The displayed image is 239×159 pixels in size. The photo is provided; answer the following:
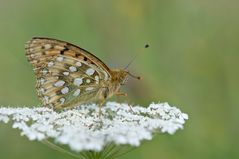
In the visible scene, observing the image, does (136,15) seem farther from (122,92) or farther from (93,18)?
(122,92)

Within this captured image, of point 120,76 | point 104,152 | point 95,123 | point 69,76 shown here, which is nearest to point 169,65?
point 120,76

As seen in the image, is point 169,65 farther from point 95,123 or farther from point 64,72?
point 95,123

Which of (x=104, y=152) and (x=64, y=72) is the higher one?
(x=64, y=72)

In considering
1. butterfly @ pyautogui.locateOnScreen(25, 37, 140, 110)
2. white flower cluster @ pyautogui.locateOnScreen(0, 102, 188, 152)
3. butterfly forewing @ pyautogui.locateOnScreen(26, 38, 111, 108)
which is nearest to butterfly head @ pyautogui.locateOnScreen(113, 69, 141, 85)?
butterfly @ pyautogui.locateOnScreen(25, 37, 140, 110)

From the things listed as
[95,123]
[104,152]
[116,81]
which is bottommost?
[104,152]

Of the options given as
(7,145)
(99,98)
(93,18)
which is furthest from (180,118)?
(93,18)

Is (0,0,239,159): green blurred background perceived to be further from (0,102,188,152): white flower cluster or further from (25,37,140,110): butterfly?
(0,102,188,152): white flower cluster

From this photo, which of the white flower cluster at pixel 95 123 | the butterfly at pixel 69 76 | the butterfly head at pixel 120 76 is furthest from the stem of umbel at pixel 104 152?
the butterfly head at pixel 120 76
